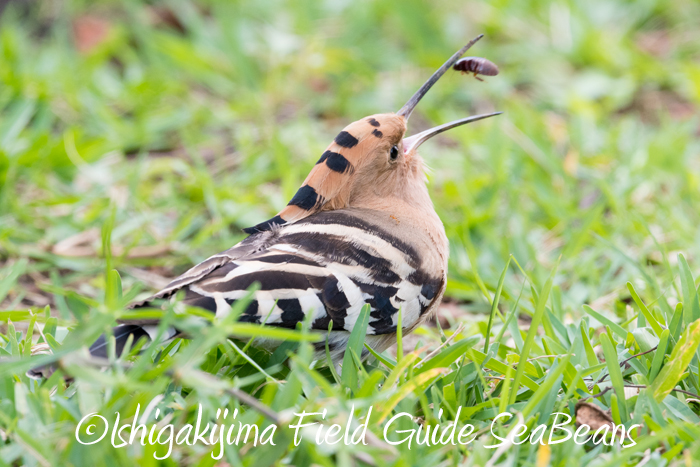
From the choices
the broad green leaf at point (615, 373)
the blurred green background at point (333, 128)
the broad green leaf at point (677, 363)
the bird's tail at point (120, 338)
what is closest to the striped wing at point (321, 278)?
the bird's tail at point (120, 338)

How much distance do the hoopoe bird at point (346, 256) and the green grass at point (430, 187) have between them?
0.40ft

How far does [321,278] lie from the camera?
2035 millimetres

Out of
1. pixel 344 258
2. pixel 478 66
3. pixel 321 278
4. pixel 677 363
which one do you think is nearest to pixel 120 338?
pixel 321 278

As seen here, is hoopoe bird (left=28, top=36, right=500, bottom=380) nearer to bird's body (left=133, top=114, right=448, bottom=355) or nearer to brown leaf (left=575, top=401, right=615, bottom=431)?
bird's body (left=133, top=114, right=448, bottom=355)

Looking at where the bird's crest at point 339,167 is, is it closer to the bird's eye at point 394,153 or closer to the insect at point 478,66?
the bird's eye at point 394,153

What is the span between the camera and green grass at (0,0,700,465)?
1727 millimetres

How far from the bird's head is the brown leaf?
3.55ft

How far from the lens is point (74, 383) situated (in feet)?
6.35

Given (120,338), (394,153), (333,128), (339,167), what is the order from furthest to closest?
1. (333,128)
2. (394,153)
3. (339,167)
4. (120,338)

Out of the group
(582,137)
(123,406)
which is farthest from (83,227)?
(582,137)

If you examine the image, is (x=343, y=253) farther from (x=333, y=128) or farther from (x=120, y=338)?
(x=333, y=128)

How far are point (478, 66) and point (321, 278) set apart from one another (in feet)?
3.86

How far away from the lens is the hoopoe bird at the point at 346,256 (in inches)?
76.3

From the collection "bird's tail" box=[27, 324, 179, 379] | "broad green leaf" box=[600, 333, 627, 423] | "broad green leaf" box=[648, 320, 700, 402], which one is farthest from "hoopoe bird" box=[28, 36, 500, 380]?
"broad green leaf" box=[648, 320, 700, 402]
